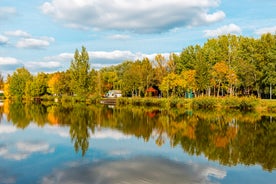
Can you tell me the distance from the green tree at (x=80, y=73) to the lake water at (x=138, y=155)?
156ft

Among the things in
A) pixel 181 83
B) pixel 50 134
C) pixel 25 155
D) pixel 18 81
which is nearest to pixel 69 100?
pixel 18 81

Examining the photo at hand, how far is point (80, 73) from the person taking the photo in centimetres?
7381

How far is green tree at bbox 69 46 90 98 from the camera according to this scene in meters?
73.4

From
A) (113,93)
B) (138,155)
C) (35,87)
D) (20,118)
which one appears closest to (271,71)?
(20,118)

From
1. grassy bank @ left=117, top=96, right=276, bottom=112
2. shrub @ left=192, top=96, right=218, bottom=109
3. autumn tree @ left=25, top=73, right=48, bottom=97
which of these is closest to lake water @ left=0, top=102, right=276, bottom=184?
grassy bank @ left=117, top=96, right=276, bottom=112

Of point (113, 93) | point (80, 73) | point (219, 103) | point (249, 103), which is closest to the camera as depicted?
point (249, 103)

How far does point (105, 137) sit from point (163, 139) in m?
4.45

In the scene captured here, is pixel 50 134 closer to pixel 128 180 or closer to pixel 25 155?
pixel 25 155

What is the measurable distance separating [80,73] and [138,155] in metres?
60.0

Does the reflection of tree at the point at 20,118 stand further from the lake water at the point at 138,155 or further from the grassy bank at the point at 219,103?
the grassy bank at the point at 219,103

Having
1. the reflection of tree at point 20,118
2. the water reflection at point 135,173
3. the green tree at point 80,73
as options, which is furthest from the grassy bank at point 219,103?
the water reflection at point 135,173

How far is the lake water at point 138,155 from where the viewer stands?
1211 cm

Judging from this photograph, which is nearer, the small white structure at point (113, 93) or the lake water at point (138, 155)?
the lake water at point (138, 155)

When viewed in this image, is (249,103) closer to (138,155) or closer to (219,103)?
(219,103)
